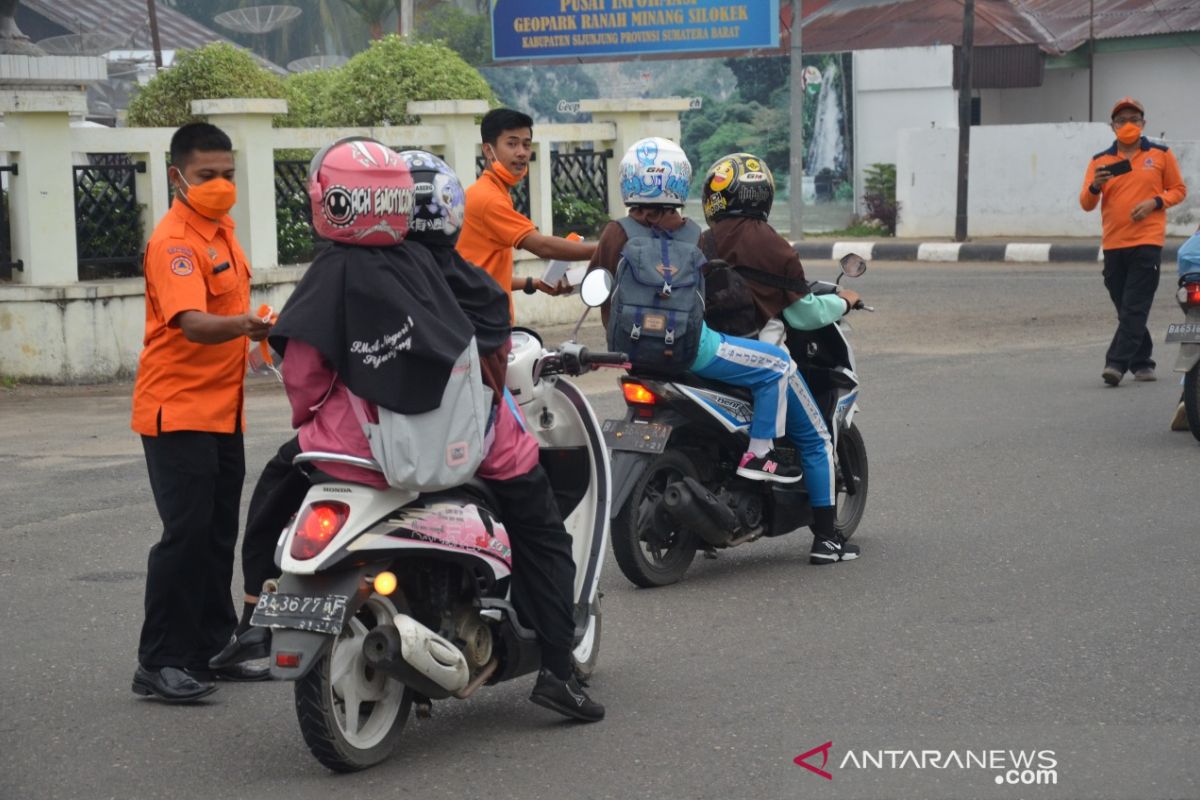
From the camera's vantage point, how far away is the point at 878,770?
451cm

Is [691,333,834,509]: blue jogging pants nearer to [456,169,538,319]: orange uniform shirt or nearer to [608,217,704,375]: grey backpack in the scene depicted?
[608,217,704,375]: grey backpack

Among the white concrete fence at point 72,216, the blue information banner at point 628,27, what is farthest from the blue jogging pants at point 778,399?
the blue information banner at point 628,27

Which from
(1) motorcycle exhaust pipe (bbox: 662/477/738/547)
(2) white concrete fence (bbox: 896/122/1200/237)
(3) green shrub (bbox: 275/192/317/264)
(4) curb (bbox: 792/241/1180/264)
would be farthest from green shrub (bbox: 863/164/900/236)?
(1) motorcycle exhaust pipe (bbox: 662/477/738/547)

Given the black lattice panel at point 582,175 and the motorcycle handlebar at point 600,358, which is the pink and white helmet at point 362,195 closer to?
the motorcycle handlebar at point 600,358

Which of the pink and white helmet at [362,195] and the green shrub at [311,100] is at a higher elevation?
the green shrub at [311,100]

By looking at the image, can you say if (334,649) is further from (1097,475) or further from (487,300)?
(1097,475)

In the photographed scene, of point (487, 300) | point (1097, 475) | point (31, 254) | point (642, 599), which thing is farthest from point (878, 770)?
point (31, 254)

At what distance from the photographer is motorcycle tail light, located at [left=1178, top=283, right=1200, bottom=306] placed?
961 cm

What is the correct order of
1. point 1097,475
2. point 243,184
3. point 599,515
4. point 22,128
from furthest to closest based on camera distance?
point 243,184 → point 22,128 → point 1097,475 → point 599,515

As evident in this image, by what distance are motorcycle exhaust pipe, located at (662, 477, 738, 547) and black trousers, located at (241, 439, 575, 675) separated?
5.51 ft

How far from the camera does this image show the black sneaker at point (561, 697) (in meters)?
4.81

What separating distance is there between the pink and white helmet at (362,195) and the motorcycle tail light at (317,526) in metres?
0.67

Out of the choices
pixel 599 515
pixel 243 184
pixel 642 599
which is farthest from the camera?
pixel 243 184

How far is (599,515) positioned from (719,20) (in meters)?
26.1
